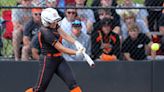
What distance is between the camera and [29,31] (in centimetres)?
923

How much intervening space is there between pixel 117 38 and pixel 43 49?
1.62 m

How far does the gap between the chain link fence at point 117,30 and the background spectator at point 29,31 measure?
16 centimetres

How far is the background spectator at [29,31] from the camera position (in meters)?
9.16

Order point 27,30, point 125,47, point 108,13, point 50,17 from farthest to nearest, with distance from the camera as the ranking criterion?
1. point 108,13
2. point 125,47
3. point 27,30
4. point 50,17

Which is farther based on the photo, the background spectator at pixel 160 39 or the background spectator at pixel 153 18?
the background spectator at pixel 153 18

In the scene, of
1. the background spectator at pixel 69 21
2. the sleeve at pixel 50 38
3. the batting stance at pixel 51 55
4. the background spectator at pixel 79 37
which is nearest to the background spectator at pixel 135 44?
the background spectator at pixel 79 37

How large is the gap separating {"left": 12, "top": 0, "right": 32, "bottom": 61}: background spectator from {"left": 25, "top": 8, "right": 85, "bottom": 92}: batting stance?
104 centimetres

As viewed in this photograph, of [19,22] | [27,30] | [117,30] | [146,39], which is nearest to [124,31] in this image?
[117,30]

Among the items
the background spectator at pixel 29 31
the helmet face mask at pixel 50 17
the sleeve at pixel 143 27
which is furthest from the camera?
the sleeve at pixel 143 27

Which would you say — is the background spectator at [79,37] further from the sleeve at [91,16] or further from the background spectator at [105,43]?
the sleeve at [91,16]

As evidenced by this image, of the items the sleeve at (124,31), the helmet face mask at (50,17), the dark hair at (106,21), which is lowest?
the sleeve at (124,31)

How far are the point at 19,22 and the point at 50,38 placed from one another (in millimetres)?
1575

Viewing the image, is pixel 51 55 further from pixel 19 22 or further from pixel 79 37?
pixel 19 22

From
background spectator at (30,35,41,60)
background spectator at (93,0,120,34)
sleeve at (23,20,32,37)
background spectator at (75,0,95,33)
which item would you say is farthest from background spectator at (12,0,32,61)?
background spectator at (93,0,120,34)
